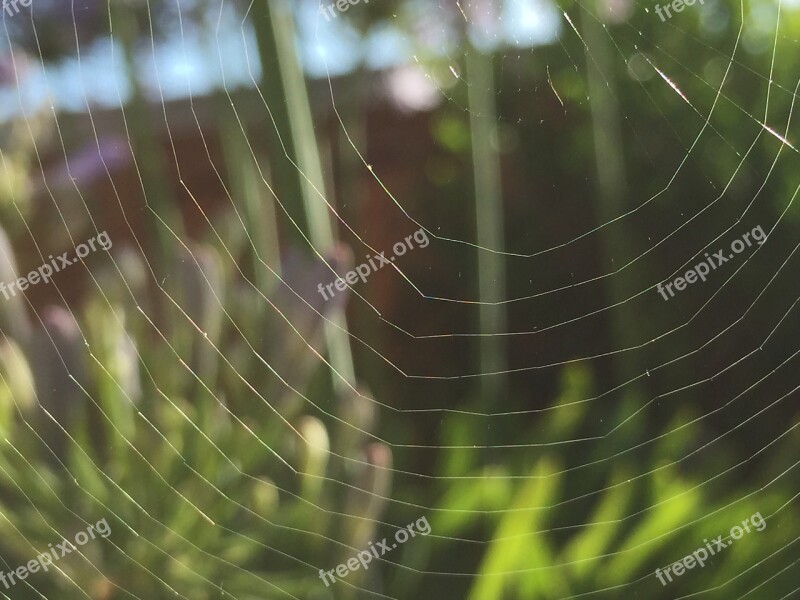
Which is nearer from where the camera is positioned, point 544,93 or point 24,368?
point 24,368

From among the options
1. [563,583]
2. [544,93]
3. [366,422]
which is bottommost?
[563,583]

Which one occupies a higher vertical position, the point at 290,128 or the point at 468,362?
the point at 290,128

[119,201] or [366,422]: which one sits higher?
[119,201]

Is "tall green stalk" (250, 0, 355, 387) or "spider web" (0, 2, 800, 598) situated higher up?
"tall green stalk" (250, 0, 355, 387)

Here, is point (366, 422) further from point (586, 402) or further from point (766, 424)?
point (766, 424)

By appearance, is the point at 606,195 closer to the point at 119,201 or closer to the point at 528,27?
the point at 528,27

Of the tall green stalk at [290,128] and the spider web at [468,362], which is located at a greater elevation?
the tall green stalk at [290,128]

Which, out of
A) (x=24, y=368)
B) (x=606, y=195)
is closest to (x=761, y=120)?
(x=606, y=195)
